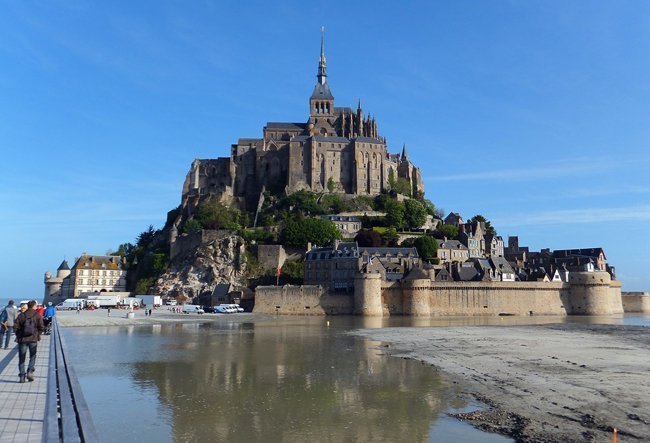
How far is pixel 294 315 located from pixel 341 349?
27.2 metres

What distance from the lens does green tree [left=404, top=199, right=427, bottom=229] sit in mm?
68000

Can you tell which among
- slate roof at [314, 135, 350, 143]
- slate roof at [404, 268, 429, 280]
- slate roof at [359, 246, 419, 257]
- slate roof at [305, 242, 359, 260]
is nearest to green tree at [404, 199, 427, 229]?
slate roof at [359, 246, 419, 257]

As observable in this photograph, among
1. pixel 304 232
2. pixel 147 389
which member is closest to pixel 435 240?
pixel 304 232

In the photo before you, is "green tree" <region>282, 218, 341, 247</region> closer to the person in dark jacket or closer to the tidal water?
the tidal water

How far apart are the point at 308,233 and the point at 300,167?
16124mm

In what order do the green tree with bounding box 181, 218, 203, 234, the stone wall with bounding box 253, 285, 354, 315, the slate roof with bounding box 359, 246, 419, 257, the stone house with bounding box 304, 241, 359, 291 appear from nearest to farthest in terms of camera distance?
1. the stone wall with bounding box 253, 285, 354, 315
2. the stone house with bounding box 304, 241, 359, 291
3. the slate roof with bounding box 359, 246, 419, 257
4. the green tree with bounding box 181, 218, 203, 234

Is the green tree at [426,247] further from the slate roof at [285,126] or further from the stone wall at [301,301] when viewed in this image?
the slate roof at [285,126]

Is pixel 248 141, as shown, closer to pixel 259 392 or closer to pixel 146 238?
pixel 146 238

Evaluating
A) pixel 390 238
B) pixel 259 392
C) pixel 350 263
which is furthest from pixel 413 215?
pixel 259 392

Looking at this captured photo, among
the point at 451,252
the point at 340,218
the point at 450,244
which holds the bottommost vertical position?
the point at 451,252

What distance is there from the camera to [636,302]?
6869 cm

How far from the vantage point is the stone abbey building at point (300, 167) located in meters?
73.6

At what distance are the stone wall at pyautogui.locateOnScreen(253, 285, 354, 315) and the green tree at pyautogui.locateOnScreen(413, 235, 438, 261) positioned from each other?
11676 mm

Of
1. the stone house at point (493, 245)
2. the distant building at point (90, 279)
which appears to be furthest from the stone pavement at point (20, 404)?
the stone house at point (493, 245)
